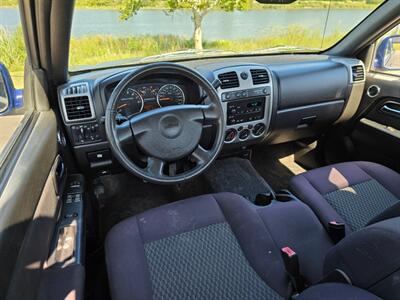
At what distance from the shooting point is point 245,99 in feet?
6.60

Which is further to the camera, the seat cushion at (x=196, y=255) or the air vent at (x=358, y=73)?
the air vent at (x=358, y=73)

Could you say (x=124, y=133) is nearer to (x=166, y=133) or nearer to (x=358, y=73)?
(x=166, y=133)

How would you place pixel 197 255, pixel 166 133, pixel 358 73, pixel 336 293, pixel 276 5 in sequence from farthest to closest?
pixel 358 73
pixel 276 5
pixel 166 133
pixel 197 255
pixel 336 293

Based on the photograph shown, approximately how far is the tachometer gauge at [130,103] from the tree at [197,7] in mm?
378

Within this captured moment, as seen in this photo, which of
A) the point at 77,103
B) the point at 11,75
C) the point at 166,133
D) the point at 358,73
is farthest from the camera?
the point at 358,73

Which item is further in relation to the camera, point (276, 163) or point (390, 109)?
point (276, 163)

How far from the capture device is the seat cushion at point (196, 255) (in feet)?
3.78

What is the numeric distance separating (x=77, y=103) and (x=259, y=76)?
1.10m

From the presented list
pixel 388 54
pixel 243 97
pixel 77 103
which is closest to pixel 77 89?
pixel 77 103

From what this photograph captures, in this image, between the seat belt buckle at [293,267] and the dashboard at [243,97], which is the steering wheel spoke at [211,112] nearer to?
the dashboard at [243,97]

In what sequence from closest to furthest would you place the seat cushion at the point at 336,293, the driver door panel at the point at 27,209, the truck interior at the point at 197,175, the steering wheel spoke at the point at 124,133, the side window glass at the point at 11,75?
the seat cushion at the point at 336,293 → the driver door panel at the point at 27,209 → the truck interior at the point at 197,175 → the side window glass at the point at 11,75 → the steering wheel spoke at the point at 124,133

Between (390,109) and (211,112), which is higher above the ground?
(211,112)

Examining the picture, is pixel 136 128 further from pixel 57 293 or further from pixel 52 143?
pixel 57 293

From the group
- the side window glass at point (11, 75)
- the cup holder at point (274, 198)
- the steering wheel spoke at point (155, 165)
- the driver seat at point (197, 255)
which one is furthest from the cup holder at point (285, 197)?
the side window glass at point (11, 75)
